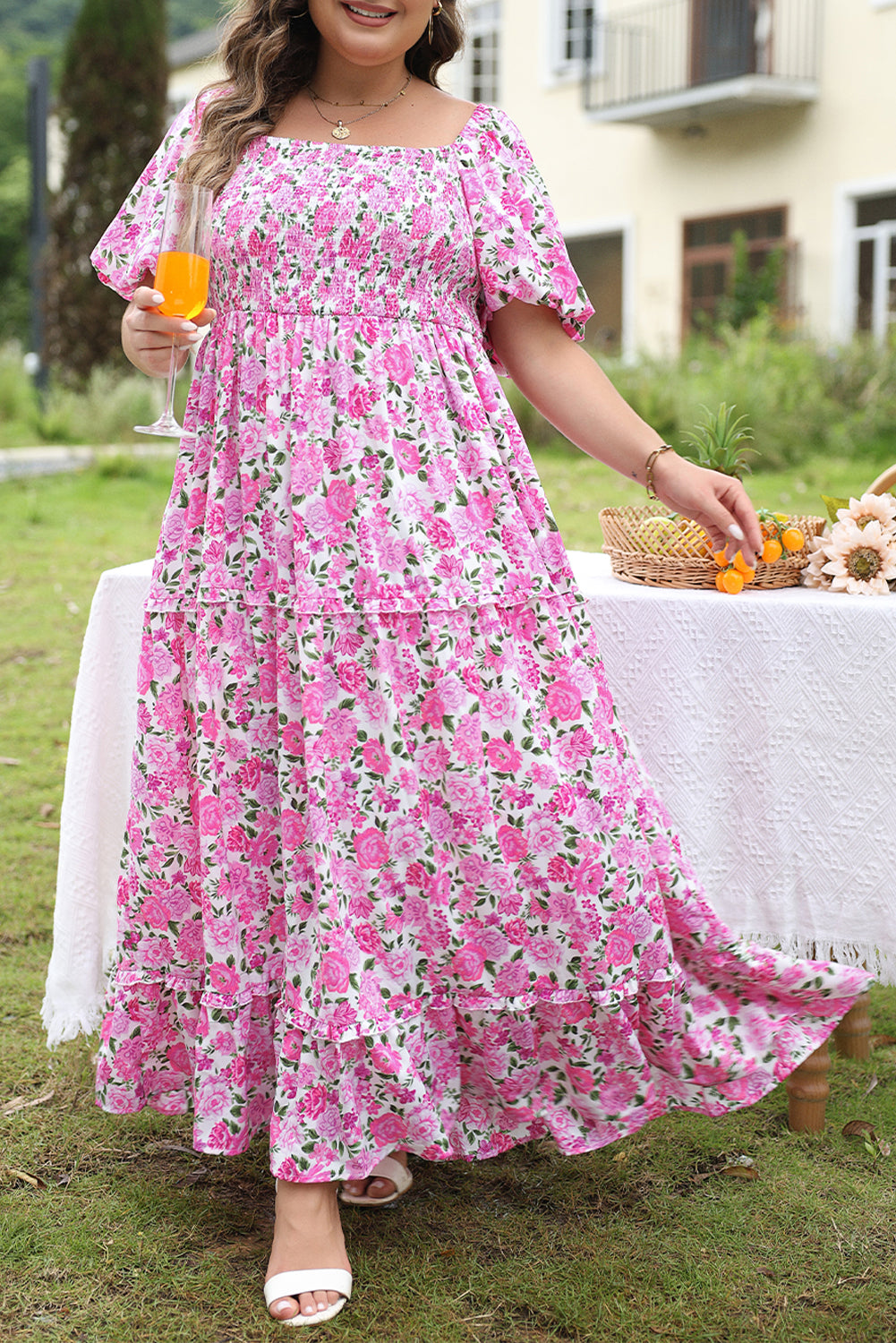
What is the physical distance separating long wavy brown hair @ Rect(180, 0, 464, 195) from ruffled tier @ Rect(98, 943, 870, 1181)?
1.17 metres

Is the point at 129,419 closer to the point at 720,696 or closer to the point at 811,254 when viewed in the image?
the point at 811,254

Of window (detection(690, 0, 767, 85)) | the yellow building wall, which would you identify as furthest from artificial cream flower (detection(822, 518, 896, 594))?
window (detection(690, 0, 767, 85))

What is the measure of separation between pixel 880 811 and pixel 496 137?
46.3 inches

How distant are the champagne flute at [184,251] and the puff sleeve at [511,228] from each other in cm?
37

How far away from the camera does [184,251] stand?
1759mm

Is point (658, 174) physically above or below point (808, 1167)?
above

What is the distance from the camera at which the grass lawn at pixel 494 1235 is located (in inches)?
71.2

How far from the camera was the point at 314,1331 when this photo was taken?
5.83ft

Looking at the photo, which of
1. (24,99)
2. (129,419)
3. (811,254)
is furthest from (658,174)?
(24,99)

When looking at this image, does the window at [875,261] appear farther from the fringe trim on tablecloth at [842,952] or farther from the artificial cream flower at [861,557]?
the fringe trim on tablecloth at [842,952]

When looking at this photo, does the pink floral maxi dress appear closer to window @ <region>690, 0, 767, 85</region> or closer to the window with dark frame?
window @ <region>690, 0, 767, 85</region>

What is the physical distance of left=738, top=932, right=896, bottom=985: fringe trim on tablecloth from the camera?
7.18 feet

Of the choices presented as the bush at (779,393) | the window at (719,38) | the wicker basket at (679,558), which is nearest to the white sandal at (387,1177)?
the wicker basket at (679,558)

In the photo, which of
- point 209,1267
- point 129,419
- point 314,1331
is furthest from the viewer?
point 129,419
